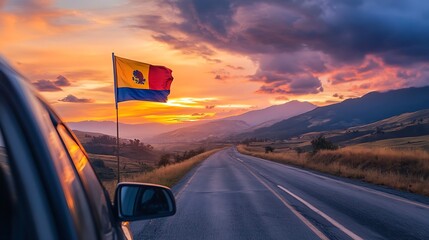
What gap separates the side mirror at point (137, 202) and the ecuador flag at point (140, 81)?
1232 cm

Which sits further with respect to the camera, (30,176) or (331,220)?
(331,220)

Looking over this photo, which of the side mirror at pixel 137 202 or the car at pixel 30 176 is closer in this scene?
the car at pixel 30 176

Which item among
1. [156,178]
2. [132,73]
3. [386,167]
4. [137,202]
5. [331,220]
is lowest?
[331,220]

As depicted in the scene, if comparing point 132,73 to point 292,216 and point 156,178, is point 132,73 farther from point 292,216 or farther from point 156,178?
point 292,216

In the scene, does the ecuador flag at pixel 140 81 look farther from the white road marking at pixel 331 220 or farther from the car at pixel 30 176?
the car at pixel 30 176

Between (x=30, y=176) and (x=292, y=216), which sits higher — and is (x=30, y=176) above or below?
above

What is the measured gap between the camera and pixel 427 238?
845 centimetres

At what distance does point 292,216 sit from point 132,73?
727 cm

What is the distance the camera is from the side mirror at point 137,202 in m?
2.83

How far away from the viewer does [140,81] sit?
16219mm

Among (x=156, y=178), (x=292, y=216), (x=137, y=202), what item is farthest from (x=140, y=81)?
(x=137, y=202)

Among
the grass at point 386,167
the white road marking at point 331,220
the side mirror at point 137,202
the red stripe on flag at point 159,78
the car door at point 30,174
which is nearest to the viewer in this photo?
the car door at point 30,174

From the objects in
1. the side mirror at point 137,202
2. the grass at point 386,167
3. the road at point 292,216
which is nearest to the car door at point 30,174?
the side mirror at point 137,202

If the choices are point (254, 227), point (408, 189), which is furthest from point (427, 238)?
point (408, 189)
